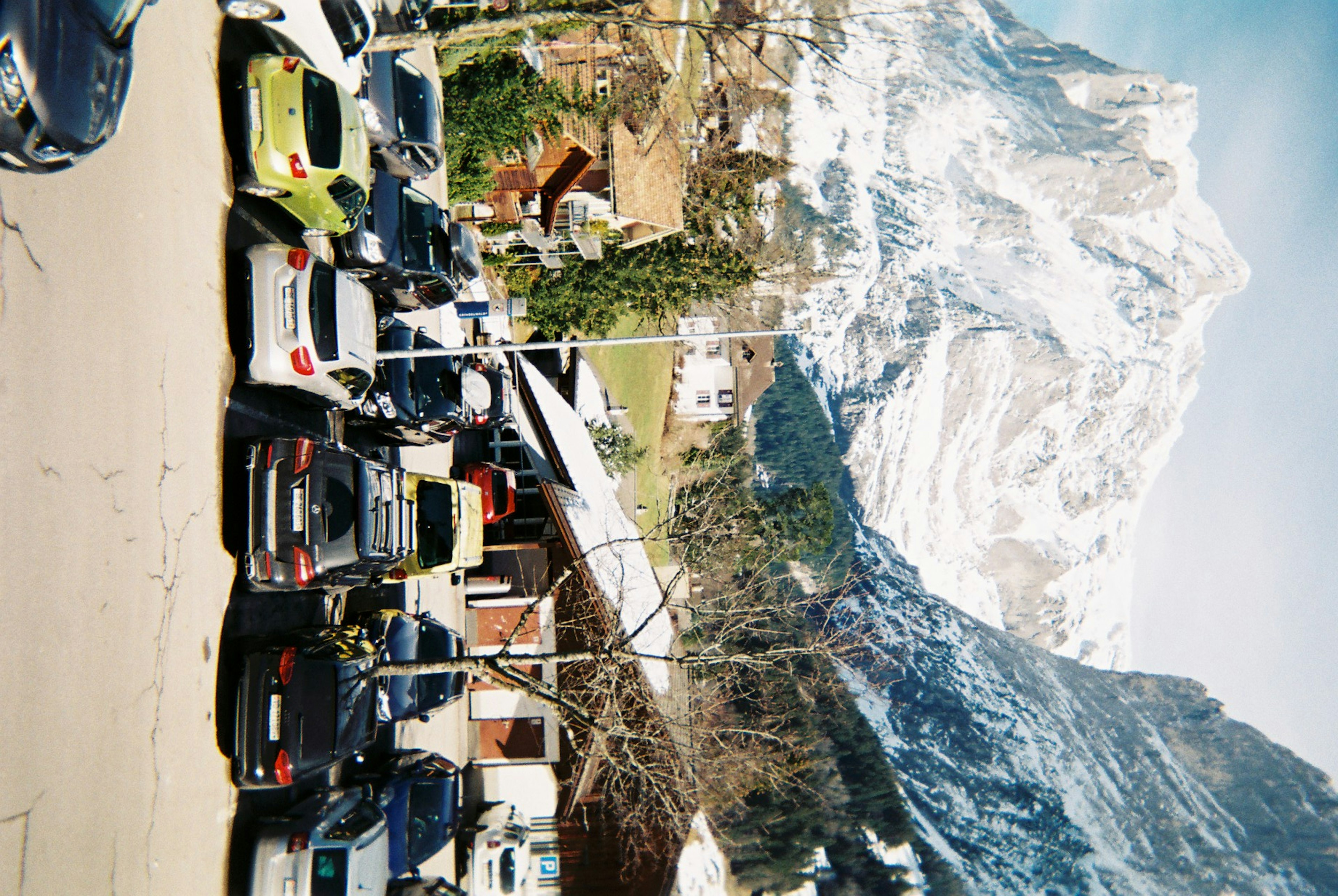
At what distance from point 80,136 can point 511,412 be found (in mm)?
11959

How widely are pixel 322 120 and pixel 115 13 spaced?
12.5ft

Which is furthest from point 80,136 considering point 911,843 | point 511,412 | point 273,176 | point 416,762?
point 911,843

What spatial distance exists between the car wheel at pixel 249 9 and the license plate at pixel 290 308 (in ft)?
12.1

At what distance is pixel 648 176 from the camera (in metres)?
21.2

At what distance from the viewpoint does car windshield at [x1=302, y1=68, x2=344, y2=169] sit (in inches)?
372

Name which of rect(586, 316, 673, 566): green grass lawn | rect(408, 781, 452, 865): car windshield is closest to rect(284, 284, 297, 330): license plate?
rect(408, 781, 452, 865): car windshield

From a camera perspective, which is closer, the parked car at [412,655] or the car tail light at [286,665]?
the car tail light at [286,665]

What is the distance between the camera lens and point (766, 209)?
3503 cm

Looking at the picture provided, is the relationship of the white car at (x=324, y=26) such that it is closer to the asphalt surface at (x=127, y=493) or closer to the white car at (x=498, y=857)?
the asphalt surface at (x=127, y=493)

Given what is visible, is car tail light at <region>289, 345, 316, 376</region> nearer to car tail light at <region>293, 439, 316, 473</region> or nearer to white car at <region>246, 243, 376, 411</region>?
white car at <region>246, 243, 376, 411</region>

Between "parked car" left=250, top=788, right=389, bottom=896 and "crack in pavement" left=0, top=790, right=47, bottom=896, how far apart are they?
3323 millimetres

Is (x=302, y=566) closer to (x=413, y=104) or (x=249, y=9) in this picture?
(x=249, y=9)

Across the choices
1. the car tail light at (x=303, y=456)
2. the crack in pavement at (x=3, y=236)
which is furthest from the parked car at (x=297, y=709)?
the crack in pavement at (x=3, y=236)

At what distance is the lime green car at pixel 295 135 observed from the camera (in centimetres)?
930
